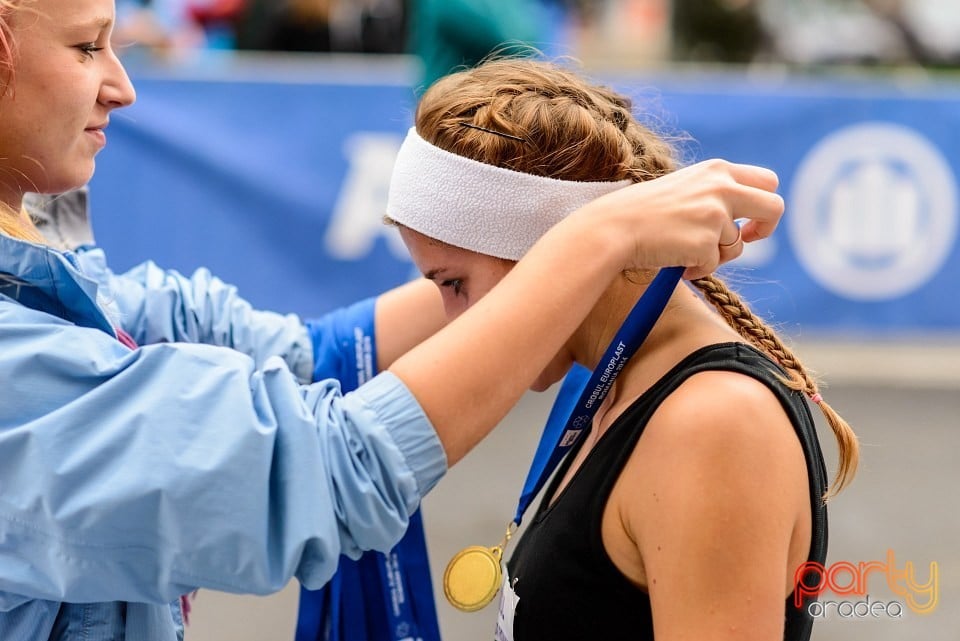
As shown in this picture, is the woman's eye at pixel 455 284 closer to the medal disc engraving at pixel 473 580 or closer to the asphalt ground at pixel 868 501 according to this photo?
the medal disc engraving at pixel 473 580

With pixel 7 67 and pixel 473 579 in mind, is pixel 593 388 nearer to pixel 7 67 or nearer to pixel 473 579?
pixel 473 579

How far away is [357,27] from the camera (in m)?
9.38

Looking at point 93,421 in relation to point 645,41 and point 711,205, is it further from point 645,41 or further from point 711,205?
point 645,41

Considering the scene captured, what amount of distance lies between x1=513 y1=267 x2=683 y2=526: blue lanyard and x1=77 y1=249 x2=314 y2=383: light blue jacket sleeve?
61 centimetres

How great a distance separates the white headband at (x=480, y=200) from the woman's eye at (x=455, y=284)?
11 centimetres

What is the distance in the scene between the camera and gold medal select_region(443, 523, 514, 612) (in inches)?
82.1

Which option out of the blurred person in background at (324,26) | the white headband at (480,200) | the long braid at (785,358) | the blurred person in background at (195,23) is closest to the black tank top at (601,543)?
the long braid at (785,358)

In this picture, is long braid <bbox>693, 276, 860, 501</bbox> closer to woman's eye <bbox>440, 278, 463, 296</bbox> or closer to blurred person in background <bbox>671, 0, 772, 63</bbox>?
woman's eye <bbox>440, 278, 463, 296</bbox>

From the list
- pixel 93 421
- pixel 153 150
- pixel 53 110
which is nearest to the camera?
pixel 93 421

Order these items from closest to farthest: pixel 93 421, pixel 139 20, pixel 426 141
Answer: pixel 93 421, pixel 426 141, pixel 139 20

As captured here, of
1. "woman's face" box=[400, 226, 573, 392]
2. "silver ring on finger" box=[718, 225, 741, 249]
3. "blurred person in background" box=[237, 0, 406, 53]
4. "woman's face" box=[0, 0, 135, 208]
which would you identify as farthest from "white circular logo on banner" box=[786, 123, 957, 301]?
"woman's face" box=[0, 0, 135, 208]

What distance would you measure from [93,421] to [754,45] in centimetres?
1197

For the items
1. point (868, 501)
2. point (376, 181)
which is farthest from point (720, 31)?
point (868, 501)

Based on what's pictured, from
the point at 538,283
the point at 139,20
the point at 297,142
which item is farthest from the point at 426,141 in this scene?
the point at 139,20
